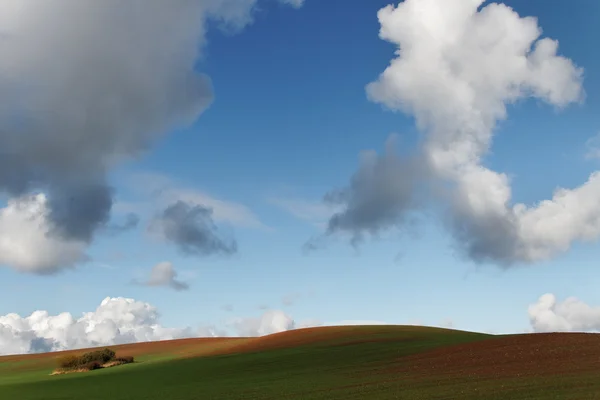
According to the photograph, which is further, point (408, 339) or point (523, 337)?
point (408, 339)

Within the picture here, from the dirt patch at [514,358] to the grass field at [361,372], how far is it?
0.09 metres

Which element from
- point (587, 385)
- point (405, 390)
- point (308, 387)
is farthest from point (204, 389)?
point (587, 385)

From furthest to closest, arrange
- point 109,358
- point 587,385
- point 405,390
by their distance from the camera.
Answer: point 109,358, point 405,390, point 587,385

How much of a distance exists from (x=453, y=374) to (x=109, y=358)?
5656cm

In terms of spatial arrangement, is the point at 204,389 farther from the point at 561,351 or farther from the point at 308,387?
the point at 561,351

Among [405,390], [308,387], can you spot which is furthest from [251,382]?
[405,390]

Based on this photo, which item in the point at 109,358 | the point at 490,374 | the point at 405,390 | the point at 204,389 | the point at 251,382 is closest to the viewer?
the point at 405,390

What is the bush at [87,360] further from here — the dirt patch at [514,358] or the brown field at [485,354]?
the dirt patch at [514,358]

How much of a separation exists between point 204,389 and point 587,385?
28.8 m

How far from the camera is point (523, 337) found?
208ft

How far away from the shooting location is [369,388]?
125 ft

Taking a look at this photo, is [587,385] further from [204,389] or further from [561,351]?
[204,389]

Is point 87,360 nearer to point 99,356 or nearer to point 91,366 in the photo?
point 91,366

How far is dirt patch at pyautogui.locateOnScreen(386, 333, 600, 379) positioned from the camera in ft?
136
